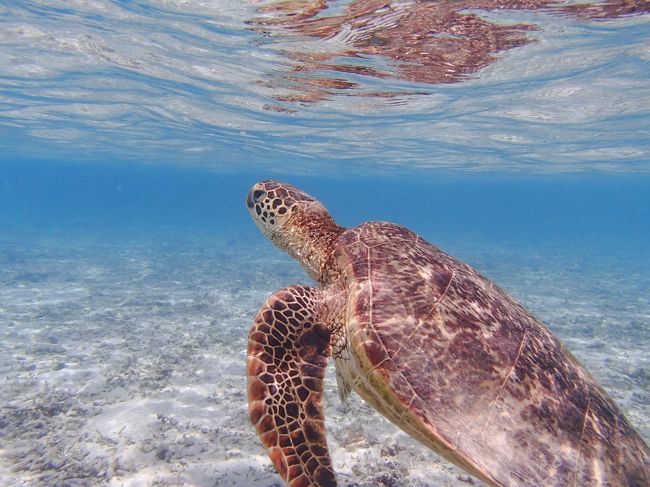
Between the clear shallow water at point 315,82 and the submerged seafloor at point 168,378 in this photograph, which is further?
the clear shallow water at point 315,82

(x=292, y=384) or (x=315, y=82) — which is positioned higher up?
(x=315, y=82)

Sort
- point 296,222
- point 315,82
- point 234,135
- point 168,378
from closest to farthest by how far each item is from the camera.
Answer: point 296,222 → point 168,378 → point 315,82 → point 234,135

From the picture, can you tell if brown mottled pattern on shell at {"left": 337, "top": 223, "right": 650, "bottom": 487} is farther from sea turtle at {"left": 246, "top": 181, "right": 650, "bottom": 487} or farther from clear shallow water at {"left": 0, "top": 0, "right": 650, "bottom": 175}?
clear shallow water at {"left": 0, "top": 0, "right": 650, "bottom": 175}

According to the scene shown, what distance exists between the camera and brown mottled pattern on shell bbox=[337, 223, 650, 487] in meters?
2.65

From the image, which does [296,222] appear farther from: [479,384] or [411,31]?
[411,31]

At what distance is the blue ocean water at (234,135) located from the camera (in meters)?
5.64

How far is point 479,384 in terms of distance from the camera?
2.88 metres

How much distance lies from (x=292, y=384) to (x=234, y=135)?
2678 centimetres

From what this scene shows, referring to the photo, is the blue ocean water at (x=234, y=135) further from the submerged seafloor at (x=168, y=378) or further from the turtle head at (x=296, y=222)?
the turtle head at (x=296, y=222)

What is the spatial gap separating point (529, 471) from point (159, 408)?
5.70 meters

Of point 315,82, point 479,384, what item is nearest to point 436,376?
point 479,384

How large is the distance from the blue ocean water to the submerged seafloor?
4cm

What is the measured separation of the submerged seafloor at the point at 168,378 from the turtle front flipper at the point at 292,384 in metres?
2.10

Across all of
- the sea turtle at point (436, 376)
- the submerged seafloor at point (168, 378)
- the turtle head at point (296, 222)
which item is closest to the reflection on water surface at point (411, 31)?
the turtle head at point (296, 222)
